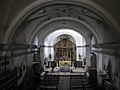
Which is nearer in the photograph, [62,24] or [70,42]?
[62,24]

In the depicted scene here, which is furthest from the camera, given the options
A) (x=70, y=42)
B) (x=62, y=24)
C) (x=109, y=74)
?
(x=70, y=42)

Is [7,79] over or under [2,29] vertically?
under

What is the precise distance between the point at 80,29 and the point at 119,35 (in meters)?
9.34

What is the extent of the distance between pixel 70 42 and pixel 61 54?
1965 millimetres

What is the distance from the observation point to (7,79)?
9.27 m

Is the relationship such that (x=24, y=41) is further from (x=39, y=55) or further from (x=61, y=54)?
(x=61, y=54)

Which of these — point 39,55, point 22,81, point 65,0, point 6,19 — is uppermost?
point 65,0

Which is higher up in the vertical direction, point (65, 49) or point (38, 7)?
point (38, 7)

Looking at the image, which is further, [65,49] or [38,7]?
[65,49]

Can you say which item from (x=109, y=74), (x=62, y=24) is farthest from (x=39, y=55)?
(x=109, y=74)

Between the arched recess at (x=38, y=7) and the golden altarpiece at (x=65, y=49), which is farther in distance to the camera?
the golden altarpiece at (x=65, y=49)

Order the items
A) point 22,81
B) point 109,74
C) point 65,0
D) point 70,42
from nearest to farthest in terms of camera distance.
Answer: point 65,0 < point 109,74 < point 22,81 < point 70,42

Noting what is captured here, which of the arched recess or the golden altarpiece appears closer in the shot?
the arched recess

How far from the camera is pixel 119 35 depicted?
994 cm
